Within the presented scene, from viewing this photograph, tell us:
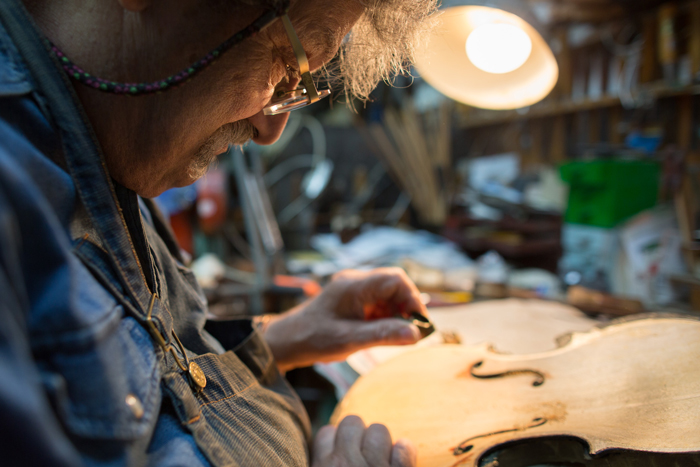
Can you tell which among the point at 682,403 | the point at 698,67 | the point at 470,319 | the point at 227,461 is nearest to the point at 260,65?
the point at 227,461

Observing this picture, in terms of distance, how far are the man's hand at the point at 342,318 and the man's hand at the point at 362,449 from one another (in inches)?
12.4

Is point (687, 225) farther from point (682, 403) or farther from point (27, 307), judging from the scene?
point (27, 307)

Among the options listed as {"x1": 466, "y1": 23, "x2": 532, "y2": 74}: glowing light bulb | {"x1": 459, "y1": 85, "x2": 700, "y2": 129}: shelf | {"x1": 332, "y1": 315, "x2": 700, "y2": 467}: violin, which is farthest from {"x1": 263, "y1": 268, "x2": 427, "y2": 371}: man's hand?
{"x1": 459, "y1": 85, "x2": 700, "y2": 129}: shelf

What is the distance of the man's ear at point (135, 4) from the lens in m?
0.47

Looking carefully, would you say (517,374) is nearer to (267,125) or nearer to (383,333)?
(383,333)

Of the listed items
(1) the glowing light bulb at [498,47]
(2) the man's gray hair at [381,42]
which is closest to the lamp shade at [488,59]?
(1) the glowing light bulb at [498,47]

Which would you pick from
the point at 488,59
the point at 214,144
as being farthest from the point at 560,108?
the point at 214,144

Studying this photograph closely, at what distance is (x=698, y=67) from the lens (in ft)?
6.31

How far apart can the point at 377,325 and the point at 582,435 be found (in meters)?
0.49

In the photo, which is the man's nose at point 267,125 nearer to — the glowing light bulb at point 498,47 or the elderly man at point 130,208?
the elderly man at point 130,208

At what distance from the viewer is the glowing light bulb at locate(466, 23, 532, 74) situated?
1218 millimetres

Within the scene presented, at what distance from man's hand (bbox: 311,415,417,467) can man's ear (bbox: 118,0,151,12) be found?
71 cm

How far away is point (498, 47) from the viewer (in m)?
1.25

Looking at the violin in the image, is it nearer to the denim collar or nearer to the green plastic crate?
the denim collar
